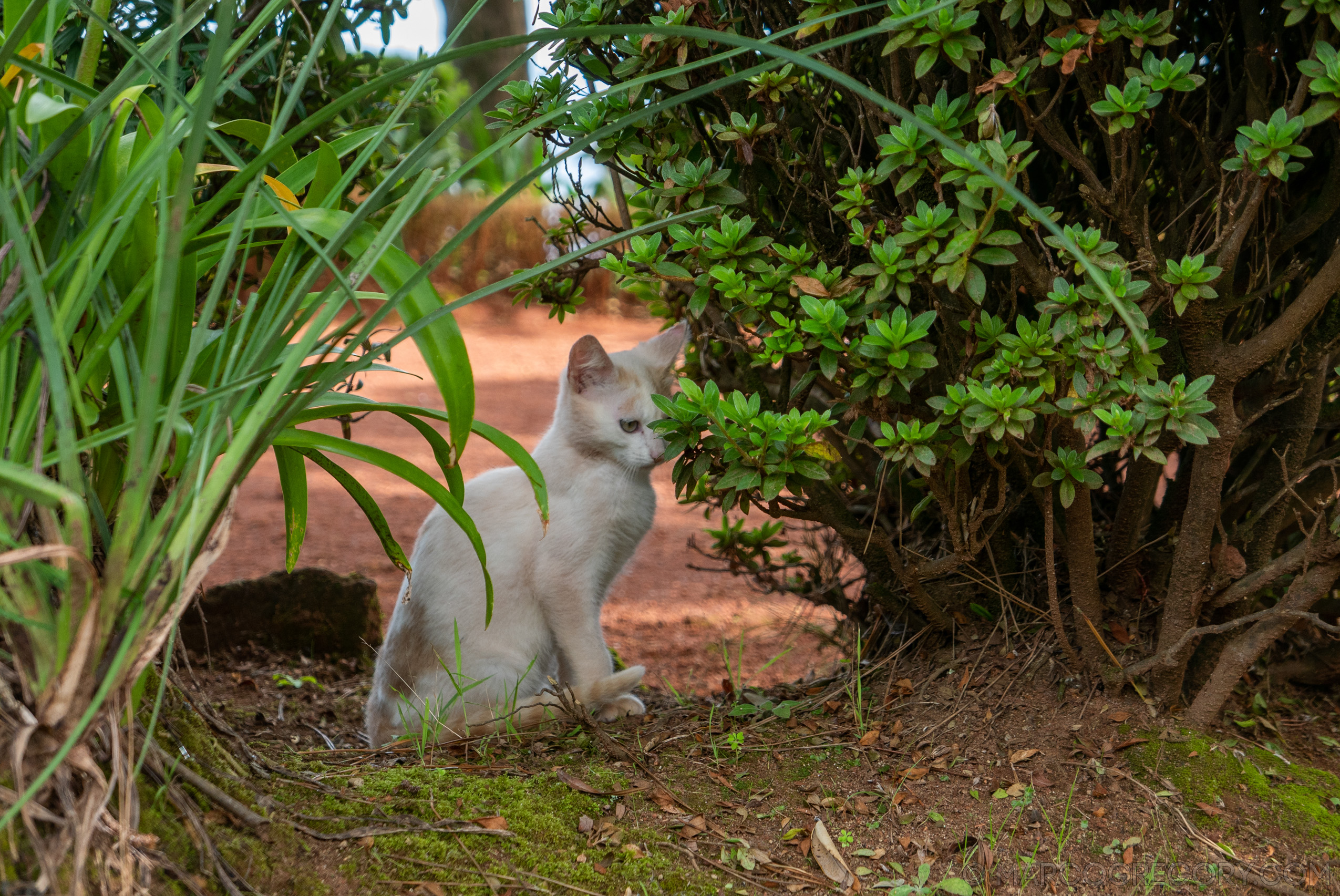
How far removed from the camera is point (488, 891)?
1354mm

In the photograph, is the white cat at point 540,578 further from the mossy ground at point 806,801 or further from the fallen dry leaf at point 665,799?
the fallen dry leaf at point 665,799

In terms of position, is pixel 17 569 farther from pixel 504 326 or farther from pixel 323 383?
pixel 504 326

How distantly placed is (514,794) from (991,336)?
1130 mm

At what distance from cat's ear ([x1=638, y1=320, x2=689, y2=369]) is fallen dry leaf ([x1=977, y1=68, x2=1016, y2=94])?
1.14m

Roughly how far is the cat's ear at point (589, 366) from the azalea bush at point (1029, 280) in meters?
0.27

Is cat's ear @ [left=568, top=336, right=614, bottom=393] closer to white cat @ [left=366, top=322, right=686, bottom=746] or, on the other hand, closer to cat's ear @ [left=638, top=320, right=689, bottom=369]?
white cat @ [left=366, top=322, right=686, bottom=746]

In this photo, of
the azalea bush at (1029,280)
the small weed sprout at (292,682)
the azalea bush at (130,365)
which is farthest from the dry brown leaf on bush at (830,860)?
the small weed sprout at (292,682)

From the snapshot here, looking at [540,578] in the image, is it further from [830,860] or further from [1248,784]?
[1248,784]

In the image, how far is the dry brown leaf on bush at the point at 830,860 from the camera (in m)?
1.54

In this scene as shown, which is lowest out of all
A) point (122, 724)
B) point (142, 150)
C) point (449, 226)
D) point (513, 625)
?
point (513, 625)

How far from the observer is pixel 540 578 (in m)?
2.34

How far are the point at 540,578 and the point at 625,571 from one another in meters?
0.39

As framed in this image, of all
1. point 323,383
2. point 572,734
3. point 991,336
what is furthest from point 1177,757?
point 323,383

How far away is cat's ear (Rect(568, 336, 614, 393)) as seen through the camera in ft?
7.84
